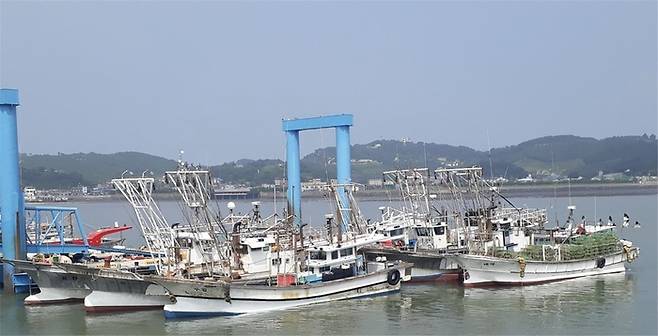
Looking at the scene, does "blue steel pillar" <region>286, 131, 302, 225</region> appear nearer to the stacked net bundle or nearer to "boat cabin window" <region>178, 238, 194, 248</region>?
"boat cabin window" <region>178, 238, 194, 248</region>

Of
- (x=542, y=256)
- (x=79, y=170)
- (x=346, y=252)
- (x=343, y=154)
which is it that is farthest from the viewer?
(x=79, y=170)

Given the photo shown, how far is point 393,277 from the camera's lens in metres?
30.5

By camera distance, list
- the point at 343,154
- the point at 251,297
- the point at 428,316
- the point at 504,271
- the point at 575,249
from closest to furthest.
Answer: the point at 251,297 < the point at 428,316 < the point at 504,271 < the point at 575,249 < the point at 343,154

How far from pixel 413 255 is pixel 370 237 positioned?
9.92 ft

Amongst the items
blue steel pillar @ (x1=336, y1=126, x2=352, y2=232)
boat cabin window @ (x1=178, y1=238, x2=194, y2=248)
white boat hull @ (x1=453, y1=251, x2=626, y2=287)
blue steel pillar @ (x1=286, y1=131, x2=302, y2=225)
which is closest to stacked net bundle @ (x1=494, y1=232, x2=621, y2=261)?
white boat hull @ (x1=453, y1=251, x2=626, y2=287)

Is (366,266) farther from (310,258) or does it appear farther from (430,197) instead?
(430,197)

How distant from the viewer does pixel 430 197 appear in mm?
38000

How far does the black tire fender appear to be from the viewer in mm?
30444

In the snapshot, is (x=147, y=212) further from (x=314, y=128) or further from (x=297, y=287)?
(x=314, y=128)

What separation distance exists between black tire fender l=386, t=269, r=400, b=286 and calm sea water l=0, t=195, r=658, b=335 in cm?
53

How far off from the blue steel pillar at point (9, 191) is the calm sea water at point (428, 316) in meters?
1.76

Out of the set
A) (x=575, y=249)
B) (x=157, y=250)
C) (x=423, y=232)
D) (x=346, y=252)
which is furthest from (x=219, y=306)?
(x=575, y=249)

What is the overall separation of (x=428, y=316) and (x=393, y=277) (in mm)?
A: 3811

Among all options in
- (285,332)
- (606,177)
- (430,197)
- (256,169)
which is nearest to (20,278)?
(285,332)
